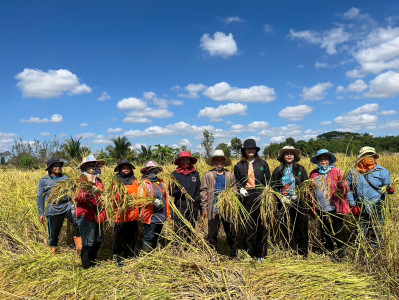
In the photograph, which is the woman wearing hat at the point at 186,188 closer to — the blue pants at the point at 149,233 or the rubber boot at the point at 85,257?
the blue pants at the point at 149,233

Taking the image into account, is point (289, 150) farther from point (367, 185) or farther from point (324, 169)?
Answer: point (367, 185)

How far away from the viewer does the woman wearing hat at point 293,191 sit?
3.37m

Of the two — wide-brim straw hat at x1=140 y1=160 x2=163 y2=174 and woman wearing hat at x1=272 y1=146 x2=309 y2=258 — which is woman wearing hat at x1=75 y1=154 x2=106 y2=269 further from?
woman wearing hat at x1=272 y1=146 x2=309 y2=258

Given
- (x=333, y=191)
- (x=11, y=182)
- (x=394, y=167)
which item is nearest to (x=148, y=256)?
(x=333, y=191)

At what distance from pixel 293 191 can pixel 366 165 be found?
102 cm

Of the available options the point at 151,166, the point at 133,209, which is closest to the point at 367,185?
the point at 151,166

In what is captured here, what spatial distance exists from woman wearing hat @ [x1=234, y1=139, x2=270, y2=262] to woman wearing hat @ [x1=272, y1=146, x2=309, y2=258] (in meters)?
0.21

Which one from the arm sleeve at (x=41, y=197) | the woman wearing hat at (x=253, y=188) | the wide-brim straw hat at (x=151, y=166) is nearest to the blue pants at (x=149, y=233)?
the wide-brim straw hat at (x=151, y=166)

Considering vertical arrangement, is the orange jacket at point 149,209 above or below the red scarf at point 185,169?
below

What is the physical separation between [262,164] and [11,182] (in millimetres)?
6051

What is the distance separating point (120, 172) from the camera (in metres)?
3.42

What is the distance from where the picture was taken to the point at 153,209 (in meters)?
3.51

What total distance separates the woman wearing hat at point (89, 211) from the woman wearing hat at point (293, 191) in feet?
7.02

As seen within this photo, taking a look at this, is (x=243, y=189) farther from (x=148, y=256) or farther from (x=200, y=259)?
(x=148, y=256)
